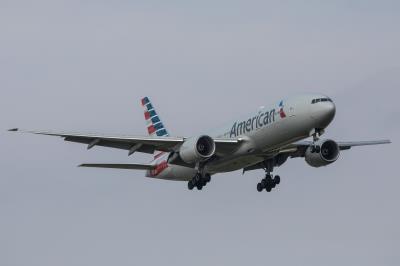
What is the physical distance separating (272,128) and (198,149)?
4.64 meters

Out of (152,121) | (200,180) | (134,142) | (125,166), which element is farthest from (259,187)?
(152,121)

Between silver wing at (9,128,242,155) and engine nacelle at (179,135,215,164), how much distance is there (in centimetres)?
50

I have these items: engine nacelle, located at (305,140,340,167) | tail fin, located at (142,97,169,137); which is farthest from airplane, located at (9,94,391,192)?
tail fin, located at (142,97,169,137)

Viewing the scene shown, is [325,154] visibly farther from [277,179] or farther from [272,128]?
[272,128]

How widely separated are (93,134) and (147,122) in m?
15.3

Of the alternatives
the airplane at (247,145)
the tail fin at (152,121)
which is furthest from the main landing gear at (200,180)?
the tail fin at (152,121)

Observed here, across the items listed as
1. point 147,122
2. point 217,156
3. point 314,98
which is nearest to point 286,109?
point 314,98

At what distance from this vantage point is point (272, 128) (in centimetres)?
5925

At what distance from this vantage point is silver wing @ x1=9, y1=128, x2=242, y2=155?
6116 cm

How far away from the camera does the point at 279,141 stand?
59281 millimetres

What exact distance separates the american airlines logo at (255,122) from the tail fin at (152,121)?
1182 cm

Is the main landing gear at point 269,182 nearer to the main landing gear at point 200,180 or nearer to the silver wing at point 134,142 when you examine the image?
the main landing gear at point 200,180

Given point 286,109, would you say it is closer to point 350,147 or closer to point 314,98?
point 314,98

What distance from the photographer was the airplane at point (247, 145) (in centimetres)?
5838
